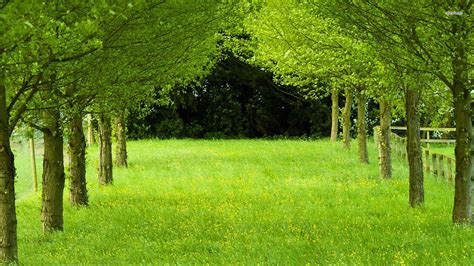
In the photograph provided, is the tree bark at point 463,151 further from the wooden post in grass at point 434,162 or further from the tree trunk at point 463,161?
the wooden post in grass at point 434,162

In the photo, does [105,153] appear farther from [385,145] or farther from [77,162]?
[385,145]

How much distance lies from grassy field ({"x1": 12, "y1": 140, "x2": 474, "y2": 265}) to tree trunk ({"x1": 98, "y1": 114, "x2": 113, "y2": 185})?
1.45ft

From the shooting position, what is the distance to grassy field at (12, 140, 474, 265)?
33.9 ft

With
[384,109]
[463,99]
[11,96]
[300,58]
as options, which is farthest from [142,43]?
[384,109]

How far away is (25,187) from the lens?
2670cm

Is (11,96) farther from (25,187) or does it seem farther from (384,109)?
(25,187)

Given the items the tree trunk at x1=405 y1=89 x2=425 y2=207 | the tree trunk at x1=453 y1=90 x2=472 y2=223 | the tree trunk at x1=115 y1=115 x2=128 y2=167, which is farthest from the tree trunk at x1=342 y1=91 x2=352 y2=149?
the tree trunk at x1=453 y1=90 x2=472 y2=223

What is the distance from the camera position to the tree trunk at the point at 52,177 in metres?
13.7

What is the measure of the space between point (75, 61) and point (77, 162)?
23.4ft

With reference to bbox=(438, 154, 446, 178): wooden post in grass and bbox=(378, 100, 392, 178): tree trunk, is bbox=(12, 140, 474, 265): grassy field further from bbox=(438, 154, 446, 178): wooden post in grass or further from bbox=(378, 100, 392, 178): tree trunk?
bbox=(378, 100, 392, 178): tree trunk

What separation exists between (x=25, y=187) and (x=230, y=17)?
55.6ft

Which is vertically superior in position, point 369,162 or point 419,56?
point 419,56

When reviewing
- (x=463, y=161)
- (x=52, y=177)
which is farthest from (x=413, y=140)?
(x=52, y=177)

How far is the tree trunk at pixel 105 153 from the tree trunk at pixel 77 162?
4.42m
